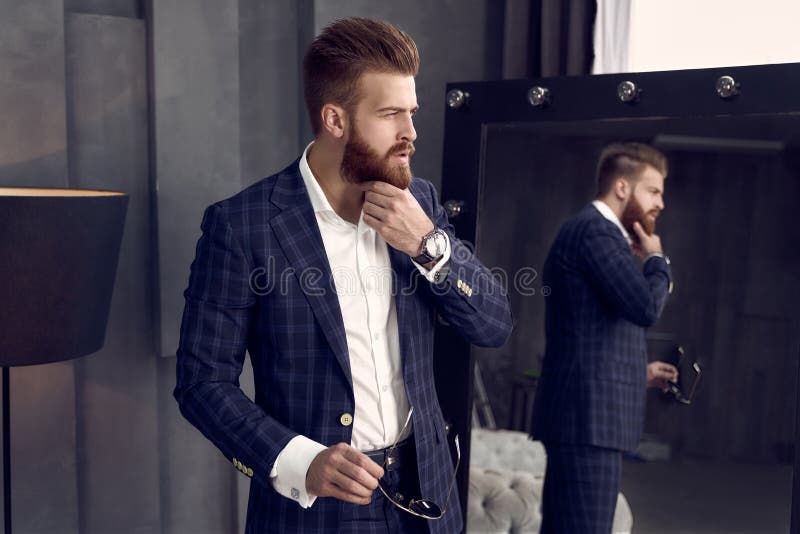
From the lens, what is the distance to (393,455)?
5.56 feet

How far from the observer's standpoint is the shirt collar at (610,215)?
2.15 metres

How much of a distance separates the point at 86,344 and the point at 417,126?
1322 mm

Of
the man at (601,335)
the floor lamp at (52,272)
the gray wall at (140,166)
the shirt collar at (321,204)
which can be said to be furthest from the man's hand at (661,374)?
the floor lamp at (52,272)

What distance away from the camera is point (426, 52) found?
2805mm

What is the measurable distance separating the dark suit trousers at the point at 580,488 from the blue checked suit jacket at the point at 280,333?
24.7 inches

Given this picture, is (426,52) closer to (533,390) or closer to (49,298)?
(533,390)

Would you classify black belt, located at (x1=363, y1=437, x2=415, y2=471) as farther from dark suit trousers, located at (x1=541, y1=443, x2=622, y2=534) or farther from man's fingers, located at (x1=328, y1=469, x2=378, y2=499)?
dark suit trousers, located at (x1=541, y1=443, x2=622, y2=534)

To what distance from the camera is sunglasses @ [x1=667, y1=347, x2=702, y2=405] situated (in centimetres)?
211

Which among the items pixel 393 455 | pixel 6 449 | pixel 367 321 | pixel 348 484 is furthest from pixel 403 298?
pixel 6 449

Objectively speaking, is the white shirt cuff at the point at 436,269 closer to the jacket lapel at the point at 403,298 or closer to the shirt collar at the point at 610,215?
the jacket lapel at the point at 403,298

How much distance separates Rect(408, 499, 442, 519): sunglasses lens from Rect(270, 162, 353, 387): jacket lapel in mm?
271

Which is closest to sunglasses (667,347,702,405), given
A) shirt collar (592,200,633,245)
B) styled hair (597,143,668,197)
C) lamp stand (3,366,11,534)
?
shirt collar (592,200,633,245)

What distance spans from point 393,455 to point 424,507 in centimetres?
12

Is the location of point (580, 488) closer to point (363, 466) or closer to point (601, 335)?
point (601, 335)
